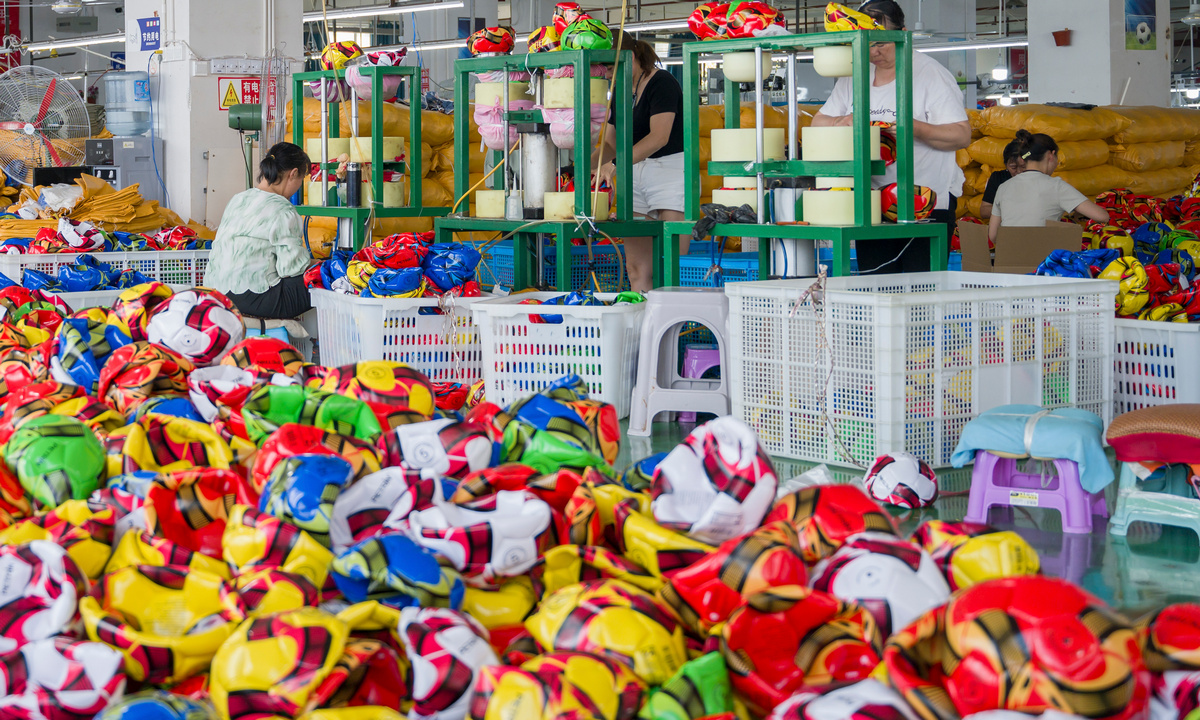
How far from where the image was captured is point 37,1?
24.5m

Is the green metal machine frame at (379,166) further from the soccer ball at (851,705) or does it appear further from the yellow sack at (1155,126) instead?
the yellow sack at (1155,126)

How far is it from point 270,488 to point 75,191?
19.3 feet

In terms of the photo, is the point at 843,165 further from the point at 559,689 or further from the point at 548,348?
the point at 559,689

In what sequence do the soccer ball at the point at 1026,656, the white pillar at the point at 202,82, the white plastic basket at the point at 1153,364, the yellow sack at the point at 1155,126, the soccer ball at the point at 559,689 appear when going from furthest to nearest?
the yellow sack at the point at 1155,126 → the white pillar at the point at 202,82 → the white plastic basket at the point at 1153,364 → the soccer ball at the point at 559,689 → the soccer ball at the point at 1026,656

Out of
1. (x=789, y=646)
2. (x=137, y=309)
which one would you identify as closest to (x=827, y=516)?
(x=789, y=646)

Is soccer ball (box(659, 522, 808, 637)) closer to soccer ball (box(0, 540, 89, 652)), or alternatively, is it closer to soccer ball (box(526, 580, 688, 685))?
soccer ball (box(526, 580, 688, 685))

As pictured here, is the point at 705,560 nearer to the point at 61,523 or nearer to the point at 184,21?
the point at 61,523

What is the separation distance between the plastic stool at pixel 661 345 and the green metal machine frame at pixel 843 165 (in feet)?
1.13

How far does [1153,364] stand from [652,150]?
2.28 meters

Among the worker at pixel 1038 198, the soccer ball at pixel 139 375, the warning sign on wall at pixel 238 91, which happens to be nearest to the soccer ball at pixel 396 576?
the soccer ball at pixel 139 375

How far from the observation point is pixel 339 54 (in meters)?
6.01

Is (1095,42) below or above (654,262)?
above

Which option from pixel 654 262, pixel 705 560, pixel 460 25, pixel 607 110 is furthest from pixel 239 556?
pixel 460 25

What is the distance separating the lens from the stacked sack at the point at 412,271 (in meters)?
4.20
